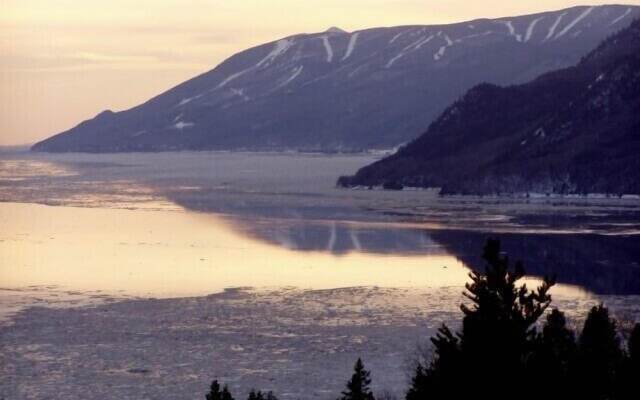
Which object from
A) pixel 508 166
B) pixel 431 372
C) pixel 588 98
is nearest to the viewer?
pixel 431 372

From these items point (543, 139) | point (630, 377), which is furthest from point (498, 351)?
point (543, 139)

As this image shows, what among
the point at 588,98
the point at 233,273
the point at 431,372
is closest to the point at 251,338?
the point at 233,273

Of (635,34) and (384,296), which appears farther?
(635,34)

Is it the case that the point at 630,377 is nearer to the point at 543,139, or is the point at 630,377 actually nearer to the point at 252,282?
the point at 252,282

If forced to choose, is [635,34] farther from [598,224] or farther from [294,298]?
[294,298]

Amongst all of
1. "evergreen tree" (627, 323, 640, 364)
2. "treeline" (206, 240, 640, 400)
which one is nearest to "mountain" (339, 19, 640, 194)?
"evergreen tree" (627, 323, 640, 364)
